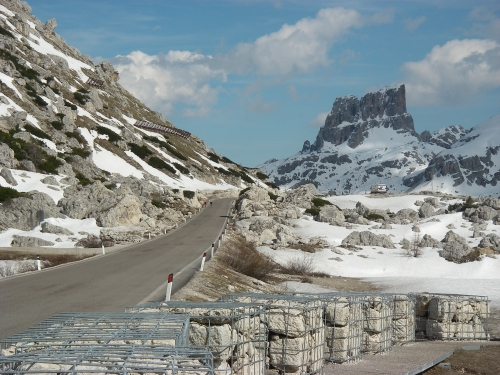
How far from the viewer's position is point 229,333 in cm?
945

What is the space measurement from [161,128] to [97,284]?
91.0 m

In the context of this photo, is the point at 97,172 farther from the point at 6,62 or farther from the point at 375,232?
the point at 375,232

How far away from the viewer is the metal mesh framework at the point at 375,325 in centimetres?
1627

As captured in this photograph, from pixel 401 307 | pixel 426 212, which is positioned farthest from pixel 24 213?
pixel 426 212

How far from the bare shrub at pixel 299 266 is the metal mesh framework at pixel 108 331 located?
23016 mm

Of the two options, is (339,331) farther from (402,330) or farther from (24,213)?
(24,213)

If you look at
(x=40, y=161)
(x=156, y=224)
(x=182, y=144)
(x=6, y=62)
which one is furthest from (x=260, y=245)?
(x=182, y=144)

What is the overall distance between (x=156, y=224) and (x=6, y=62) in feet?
123

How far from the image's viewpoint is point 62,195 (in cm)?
4228

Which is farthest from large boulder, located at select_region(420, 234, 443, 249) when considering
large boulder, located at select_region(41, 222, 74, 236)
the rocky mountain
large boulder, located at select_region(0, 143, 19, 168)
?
large boulder, located at select_region(0, 143, 19, 168)

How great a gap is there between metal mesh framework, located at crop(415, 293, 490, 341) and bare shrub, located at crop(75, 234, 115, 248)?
18.3m

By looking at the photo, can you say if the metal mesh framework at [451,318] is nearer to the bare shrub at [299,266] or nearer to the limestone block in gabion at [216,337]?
the bare shrub at [299,266]

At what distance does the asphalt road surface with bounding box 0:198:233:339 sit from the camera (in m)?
13.4

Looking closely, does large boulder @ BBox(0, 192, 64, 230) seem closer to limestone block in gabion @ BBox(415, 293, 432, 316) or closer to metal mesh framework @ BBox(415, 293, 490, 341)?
limestone block in gabion @ BBox(415, 293, 432, 316)
